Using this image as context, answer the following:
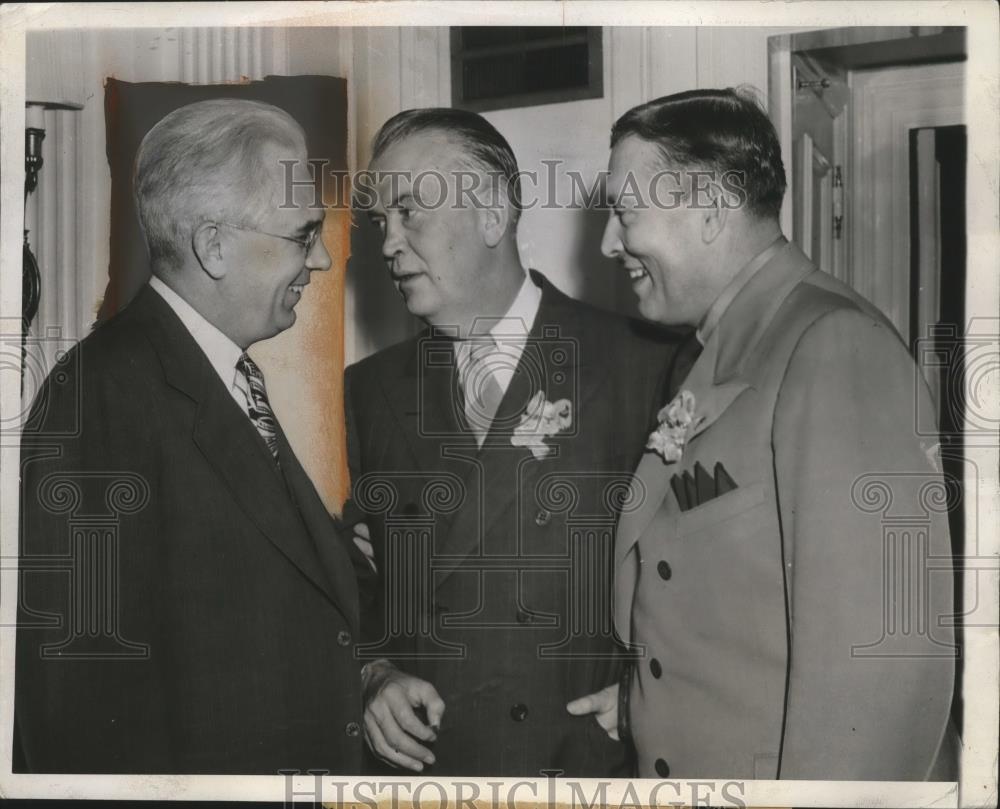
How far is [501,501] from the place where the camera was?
1.95 meters

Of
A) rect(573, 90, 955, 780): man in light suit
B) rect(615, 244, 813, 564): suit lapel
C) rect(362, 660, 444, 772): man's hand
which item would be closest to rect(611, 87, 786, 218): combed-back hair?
rect(573, 90, 955, 780): man in light suit

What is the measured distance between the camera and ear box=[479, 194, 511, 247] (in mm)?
1967

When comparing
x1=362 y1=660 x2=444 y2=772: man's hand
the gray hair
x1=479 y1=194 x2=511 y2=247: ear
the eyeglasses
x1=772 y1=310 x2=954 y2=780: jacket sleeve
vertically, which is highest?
the gray hair

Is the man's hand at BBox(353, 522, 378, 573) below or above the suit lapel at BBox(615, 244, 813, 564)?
below

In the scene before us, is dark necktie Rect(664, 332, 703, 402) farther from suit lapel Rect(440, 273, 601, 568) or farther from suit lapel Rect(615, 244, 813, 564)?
suit lapel Rect(440, 273, 601, 568)

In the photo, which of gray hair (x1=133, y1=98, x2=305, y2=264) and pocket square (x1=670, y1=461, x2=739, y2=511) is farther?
gray hair (x1=133, y1=98, x2=305, y2=264)

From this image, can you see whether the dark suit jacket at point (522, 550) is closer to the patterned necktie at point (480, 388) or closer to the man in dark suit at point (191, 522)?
the patterned necktie at point (480, 388)

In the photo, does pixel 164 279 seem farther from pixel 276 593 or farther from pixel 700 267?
pixel 700 267

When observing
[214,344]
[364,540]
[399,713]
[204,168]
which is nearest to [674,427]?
[364,540]

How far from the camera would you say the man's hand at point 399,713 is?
1953 millimetres

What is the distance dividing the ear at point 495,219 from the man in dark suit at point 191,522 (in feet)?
0.98

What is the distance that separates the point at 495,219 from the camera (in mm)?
1968

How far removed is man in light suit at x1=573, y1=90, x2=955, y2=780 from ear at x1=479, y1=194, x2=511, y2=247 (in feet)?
0.62

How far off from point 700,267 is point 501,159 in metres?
0.41
